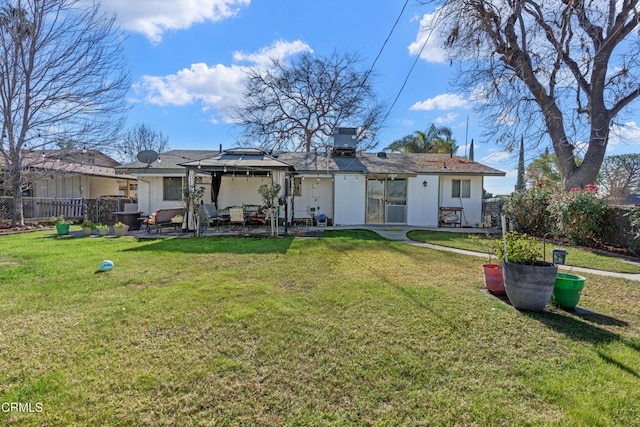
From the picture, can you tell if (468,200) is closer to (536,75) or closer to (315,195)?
(536,75)

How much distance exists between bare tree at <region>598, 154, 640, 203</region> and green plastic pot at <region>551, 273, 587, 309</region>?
24394mm

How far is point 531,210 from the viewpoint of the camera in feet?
40.1

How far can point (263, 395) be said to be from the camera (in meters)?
2.43

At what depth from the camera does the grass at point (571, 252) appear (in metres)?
6.95

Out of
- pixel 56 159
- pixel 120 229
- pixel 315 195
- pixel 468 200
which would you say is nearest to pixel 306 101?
pixel 315 195

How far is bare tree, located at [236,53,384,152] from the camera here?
24812mm

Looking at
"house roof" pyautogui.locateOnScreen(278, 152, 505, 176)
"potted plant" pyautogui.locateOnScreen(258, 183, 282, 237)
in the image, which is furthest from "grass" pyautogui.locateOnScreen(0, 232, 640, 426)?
"house roof" pyautogui.locateOnScreen(278, 152, 505, 176)

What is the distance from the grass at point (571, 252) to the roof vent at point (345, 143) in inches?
292

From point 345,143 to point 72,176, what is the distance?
1440cm

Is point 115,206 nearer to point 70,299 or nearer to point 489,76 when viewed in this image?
point 70,299

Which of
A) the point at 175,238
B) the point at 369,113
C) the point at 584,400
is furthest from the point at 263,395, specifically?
the point at 369,113

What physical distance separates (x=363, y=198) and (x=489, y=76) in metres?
6.86

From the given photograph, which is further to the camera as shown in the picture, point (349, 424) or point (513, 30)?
point (513, 30)

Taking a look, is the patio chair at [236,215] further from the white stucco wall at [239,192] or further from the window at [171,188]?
the window at [171,188]
